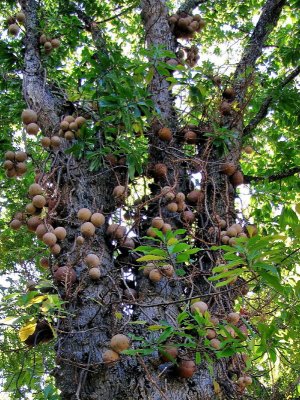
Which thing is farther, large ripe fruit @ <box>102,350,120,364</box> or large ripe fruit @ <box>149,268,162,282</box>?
large ripe fruit @ <box>149,268,162,282</box>

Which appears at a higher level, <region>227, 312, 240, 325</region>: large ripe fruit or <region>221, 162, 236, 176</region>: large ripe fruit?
<region>221, 162, 236, 176</region>: large ripe fruit

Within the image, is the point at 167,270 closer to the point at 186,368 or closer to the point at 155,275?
the point at 155,275

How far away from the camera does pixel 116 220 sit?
251cm

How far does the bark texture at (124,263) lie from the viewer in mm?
1888

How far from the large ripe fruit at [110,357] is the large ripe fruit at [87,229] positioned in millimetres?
562

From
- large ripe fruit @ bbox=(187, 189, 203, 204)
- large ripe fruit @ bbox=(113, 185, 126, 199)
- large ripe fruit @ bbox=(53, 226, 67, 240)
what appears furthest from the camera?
large ripe fruit @ bbox=(187, 189, 203, 204)

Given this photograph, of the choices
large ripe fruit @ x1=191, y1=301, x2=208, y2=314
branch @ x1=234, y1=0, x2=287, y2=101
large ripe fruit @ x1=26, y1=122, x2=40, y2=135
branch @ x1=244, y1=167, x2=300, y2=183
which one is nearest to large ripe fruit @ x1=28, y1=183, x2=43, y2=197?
large ripe fruit @ x1=26, y1=122, x2=40, y2=135

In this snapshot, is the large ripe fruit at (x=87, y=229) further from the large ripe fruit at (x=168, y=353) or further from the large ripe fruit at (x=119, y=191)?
the large ripe fruit at (x=168, y=353)

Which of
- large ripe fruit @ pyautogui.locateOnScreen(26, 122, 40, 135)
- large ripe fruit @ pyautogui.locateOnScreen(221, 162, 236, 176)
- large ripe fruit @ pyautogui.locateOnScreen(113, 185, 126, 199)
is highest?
large ripe fruit @ pyautogui.locateOnScreen(26, 122, 40, 135)

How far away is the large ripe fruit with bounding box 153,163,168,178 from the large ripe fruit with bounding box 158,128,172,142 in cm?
18

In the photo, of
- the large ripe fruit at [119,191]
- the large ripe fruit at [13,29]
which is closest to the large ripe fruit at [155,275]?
the large ripe fruit at [119,191]

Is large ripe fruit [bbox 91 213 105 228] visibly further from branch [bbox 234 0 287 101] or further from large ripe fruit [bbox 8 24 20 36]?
large ripe fruit [bbox 8 24 20 36]

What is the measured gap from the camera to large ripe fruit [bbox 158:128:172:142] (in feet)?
9.04

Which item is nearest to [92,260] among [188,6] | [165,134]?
[165,134]
